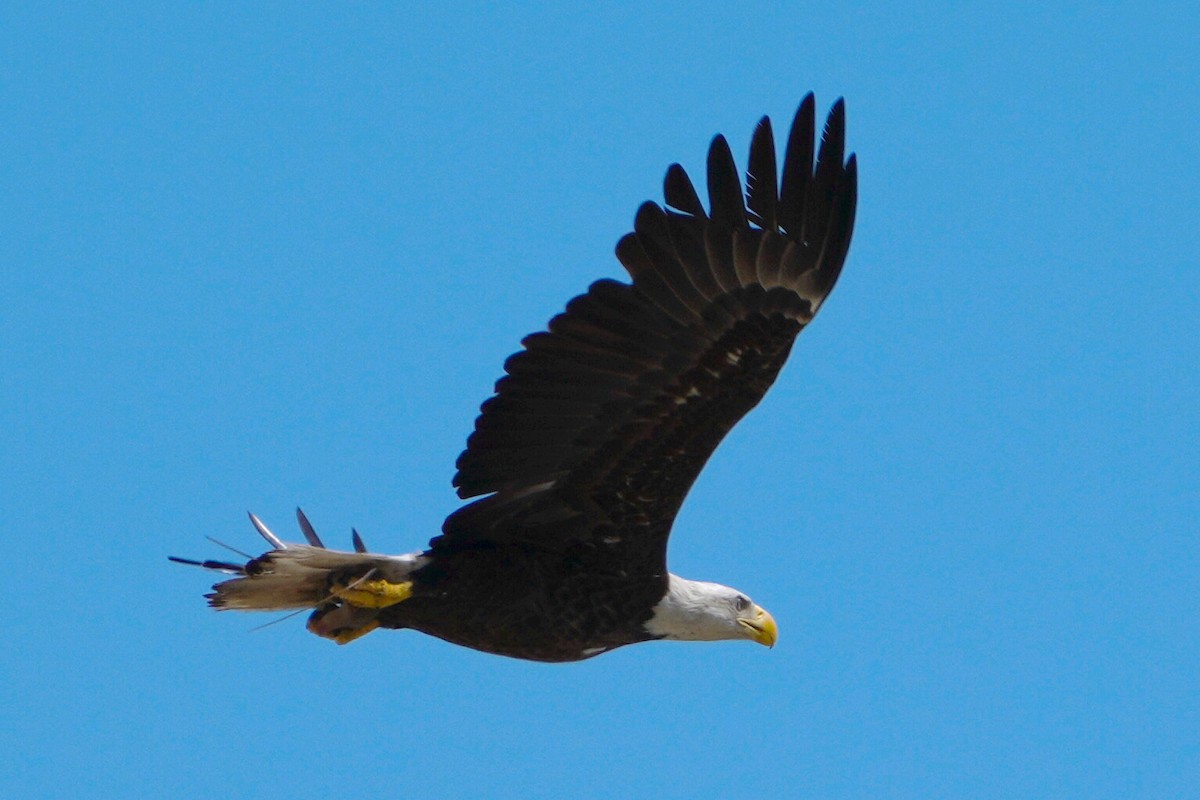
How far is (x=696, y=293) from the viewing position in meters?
11.0

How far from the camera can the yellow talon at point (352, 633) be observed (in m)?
11.5

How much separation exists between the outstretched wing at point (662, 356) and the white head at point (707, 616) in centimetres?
46

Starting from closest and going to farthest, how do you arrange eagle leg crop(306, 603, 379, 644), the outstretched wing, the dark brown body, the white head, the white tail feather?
the outstretched wing, the white tail feather, the dark brown body, eagle leg crop(306, 603, 379, 644), the white head

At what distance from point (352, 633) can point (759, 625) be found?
2.12 m

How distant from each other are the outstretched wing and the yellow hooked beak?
0.91 metres

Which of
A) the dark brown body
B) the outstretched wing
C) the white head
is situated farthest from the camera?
the white head

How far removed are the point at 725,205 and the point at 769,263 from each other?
380 millimetres

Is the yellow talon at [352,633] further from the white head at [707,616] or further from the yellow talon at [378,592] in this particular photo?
the white head at [707,616]

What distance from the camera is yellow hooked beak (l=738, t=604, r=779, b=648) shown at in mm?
11984

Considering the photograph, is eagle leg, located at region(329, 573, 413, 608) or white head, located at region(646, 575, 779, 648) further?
white head, located at region(646, 575, 779, 648)

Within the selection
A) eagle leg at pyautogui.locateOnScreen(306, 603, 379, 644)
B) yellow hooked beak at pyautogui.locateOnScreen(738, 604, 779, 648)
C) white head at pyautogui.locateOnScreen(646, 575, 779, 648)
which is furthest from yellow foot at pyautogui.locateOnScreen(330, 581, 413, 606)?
yellow hooked beak at pyautogui.locateOnScreen(738, 604, 779, 648)

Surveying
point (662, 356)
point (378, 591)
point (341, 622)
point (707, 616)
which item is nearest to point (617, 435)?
point (662, 356)

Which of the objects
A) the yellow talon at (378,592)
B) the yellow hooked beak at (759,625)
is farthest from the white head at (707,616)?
the yellow talon at (378,592)

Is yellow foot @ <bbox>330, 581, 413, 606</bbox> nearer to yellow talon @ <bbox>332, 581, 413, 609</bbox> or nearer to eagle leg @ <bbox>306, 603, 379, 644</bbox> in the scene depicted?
yellow talon @ <bbox>332, 581, 413, 609</bbox>
